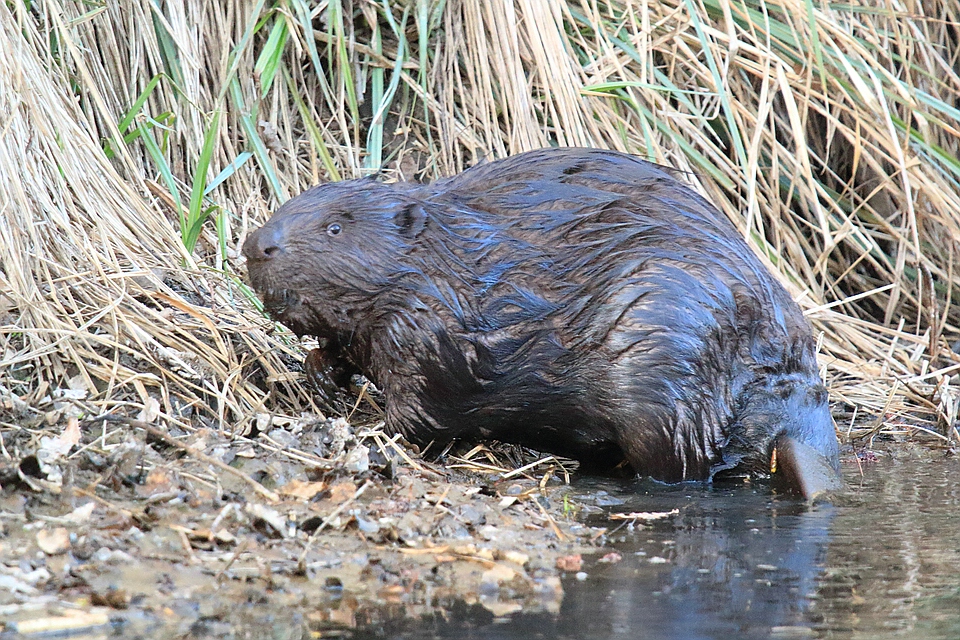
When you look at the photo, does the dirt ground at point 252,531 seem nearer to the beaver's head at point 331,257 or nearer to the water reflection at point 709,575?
the water reflection at point 709,575

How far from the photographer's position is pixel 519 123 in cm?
531

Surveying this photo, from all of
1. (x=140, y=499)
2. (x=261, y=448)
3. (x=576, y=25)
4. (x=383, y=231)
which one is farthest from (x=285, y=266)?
(x=576, y=25)

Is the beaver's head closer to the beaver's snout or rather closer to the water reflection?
the beaver's snout

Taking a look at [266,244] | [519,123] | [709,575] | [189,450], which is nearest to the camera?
[709,575]

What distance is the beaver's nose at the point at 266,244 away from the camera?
3.66 metres

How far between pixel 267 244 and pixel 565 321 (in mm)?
905

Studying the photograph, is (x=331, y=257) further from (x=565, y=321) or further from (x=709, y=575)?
(x=709, y=575)

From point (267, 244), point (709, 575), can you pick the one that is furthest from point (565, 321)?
point (709, 575)

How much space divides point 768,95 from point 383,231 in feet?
7.70

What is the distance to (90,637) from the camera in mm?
2225

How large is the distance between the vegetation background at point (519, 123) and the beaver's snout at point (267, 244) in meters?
0.53

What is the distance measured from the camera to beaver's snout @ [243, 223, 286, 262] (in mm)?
3662

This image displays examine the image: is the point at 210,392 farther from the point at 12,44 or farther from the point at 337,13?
the point at 337,13

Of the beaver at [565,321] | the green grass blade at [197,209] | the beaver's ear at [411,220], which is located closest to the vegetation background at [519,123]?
the green grass blade at [197,209]
